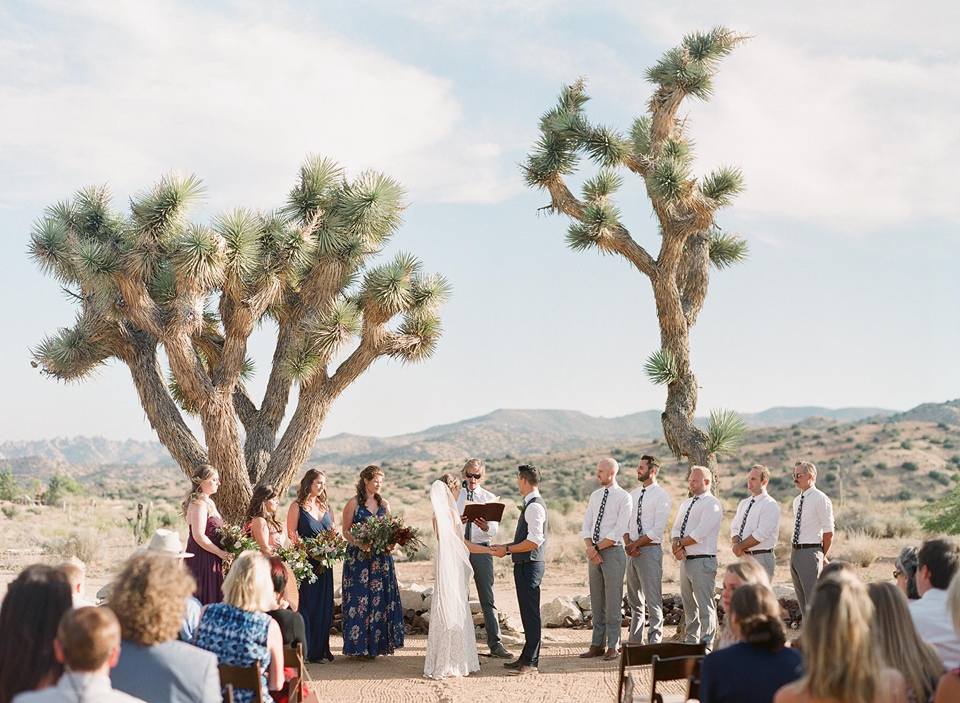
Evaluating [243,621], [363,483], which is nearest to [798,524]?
[363,483]

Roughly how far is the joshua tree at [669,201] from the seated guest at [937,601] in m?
5.92

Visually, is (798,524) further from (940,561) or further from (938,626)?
(938,626)

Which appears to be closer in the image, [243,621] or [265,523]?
[243,621]

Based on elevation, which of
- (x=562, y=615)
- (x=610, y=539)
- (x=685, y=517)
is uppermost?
(x=685, y=517)

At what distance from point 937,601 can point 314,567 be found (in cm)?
638

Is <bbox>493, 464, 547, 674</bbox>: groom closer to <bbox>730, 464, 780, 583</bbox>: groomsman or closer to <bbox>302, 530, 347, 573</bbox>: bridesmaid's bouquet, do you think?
<bbox>302, 530, 347, 573</bbox>: bridesmaid's bouquet

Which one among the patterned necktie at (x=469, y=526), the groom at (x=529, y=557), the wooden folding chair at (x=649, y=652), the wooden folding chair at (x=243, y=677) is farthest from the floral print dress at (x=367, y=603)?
the wooden folding chair at (x=243, y=677)

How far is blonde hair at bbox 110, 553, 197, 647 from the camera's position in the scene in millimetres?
3988

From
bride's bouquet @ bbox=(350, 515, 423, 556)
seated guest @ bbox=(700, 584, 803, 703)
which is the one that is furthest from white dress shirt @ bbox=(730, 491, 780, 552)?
seated guest @ bbox=(700, 584, 803, 703)

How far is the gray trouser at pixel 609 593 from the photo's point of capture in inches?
380

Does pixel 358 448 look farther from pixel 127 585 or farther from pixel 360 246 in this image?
pixel 127 585

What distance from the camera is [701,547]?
938cm

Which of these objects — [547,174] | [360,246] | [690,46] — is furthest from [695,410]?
[360,246]

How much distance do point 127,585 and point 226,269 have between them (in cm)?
969
